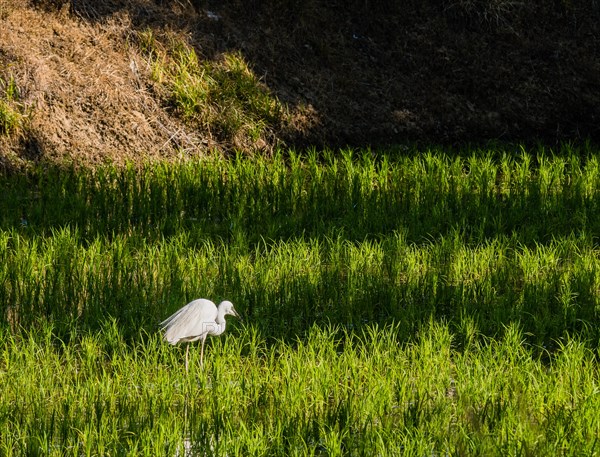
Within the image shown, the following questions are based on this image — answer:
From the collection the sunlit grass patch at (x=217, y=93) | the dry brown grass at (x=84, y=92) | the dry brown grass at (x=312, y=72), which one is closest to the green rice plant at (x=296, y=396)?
the dry brown grass at (x=84, y=92)

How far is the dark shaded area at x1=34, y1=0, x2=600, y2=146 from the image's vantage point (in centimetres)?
930

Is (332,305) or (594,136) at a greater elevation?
(594,136)

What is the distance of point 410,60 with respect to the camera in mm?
10359

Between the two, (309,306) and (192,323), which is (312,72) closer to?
(309,306)

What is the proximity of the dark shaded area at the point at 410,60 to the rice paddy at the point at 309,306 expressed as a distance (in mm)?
1377

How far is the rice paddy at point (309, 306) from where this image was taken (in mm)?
3699

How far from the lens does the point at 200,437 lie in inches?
142

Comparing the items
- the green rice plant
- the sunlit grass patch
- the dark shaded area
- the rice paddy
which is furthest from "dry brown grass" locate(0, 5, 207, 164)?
the green rice plant

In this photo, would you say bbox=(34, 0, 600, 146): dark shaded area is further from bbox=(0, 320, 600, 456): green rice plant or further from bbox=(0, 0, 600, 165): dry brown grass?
bbox=(0, 320, 600, 456): green rice plant

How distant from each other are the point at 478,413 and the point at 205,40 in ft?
20.8

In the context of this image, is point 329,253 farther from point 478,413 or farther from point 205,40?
point 205,40

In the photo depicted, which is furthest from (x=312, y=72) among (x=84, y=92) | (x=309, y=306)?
(x=309, y=306)

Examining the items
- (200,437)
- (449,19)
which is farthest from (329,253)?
(449,19)

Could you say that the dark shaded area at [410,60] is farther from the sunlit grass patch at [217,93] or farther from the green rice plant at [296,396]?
the green rice plant at [296,396]
